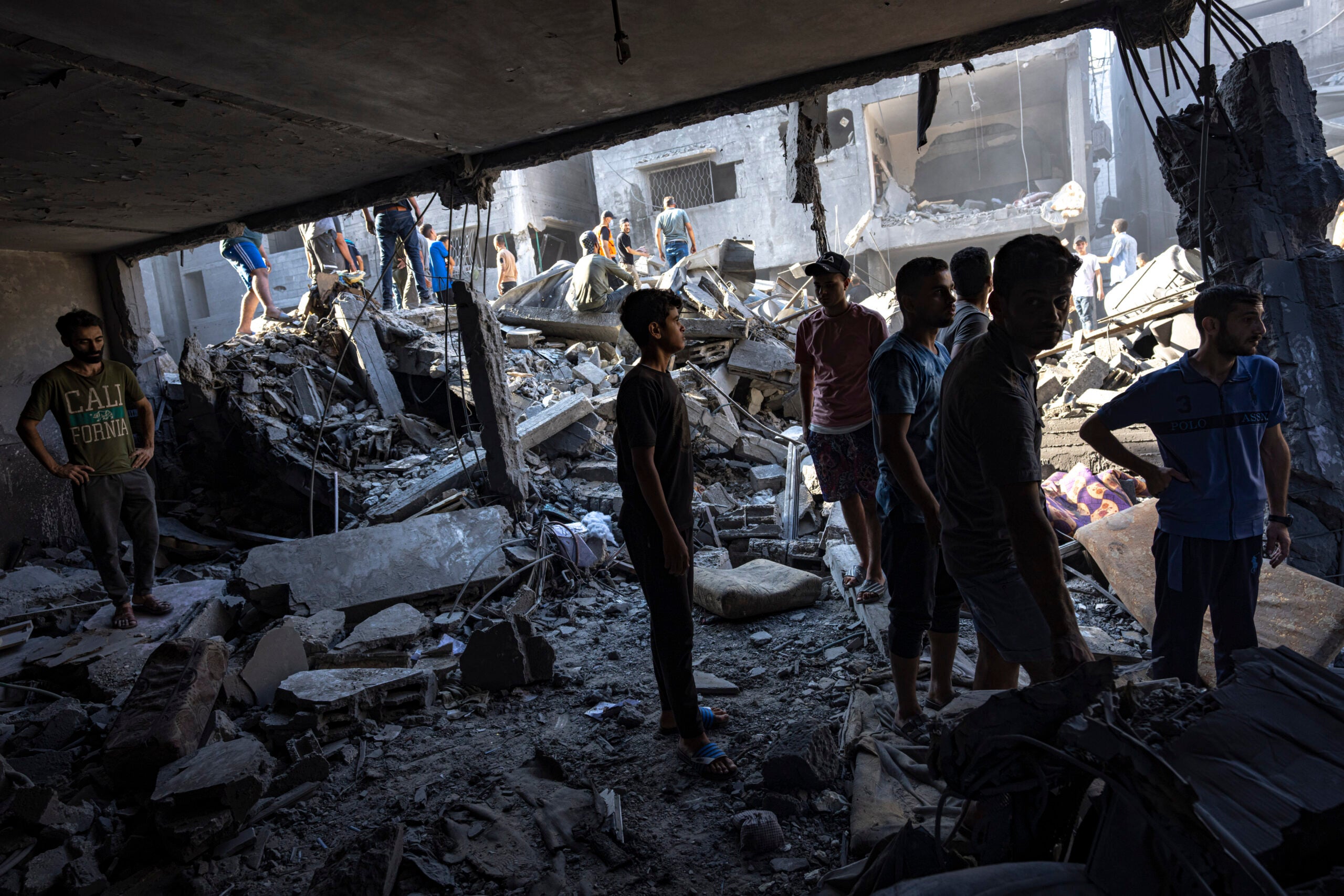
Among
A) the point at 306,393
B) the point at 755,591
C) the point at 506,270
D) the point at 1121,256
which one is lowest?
the point at 755,591

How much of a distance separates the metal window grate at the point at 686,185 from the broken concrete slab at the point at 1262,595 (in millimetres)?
19415

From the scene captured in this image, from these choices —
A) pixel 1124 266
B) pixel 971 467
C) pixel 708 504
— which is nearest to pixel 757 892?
pixel 971 467

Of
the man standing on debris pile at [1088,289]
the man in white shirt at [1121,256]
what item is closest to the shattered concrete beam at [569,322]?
the man standing on debris pile at [1088,289]

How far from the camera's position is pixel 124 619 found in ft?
16.4

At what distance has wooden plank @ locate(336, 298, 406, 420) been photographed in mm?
8469

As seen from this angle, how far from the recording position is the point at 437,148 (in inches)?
210

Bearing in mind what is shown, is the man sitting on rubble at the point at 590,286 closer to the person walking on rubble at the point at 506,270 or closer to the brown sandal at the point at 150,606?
the person walking on rubble at the point at 506,270

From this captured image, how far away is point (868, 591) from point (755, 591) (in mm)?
814

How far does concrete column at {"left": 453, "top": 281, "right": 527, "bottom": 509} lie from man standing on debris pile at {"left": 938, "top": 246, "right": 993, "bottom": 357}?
4.17 meters

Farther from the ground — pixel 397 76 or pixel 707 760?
pixel 397 76

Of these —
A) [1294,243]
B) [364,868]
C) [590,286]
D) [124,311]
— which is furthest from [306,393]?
[1294,243]

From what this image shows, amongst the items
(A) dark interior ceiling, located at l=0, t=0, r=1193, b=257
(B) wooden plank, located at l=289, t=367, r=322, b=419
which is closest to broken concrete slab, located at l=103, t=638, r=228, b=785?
(A) dark interior ceiling, located at l=0, t=0, r=1193, b=257

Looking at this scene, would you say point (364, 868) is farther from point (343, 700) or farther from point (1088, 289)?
point (1088, 289)

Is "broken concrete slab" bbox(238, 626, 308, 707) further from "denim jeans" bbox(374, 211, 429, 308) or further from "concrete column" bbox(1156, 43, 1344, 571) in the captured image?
"concrete column" bbox(1156, 43, 1344, 571)
